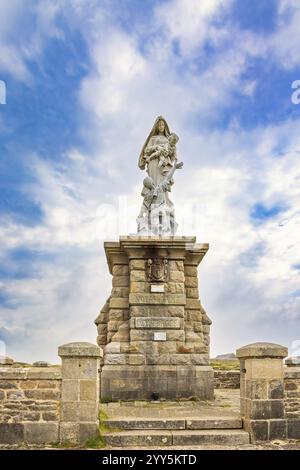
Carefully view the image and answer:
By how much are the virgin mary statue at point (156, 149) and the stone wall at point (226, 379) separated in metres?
5.86

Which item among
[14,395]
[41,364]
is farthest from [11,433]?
[41,364]

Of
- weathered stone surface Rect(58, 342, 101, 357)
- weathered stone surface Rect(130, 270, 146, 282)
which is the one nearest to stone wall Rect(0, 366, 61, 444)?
weathered stone surface Rect(58, 342, 101, 357)

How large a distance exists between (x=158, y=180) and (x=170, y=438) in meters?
7.01

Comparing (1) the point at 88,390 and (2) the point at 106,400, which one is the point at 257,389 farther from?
(2) the point at 106,400

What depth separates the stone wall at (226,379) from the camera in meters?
14.1

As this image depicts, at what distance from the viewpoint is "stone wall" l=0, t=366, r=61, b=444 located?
23.9 ft

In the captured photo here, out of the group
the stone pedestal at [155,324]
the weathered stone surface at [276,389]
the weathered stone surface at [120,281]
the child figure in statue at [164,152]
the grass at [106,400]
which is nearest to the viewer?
the weathered stone surface at [276,389]

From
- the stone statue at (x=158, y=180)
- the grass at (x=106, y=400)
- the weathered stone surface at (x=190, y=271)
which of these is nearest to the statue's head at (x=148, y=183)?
the stone statue at (x=158, y=180)

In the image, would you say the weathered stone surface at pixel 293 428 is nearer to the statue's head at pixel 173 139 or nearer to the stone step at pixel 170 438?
the stone step at pixel 170 438

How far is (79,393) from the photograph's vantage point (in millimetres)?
7430

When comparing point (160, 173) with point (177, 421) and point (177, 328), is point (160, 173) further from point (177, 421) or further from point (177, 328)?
point (177, 421)

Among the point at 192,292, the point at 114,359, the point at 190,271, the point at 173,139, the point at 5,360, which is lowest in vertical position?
the point at 5,360
